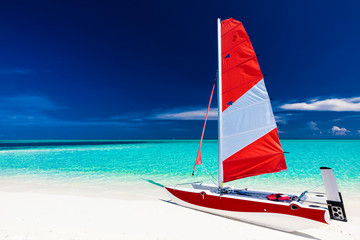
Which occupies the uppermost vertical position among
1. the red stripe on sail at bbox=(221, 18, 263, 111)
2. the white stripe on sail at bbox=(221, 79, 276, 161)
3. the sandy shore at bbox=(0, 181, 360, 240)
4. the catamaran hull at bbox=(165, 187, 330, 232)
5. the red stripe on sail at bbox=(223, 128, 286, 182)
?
the red stripe on sail at bbox=(221, 18, 263, 111)

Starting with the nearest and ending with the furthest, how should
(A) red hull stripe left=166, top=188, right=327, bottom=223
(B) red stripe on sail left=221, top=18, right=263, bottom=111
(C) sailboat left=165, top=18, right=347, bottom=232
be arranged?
(A) red hull stripe left=166, top=188, right=327, bottom=223 < (C) sailboat left=165, top=18, right=347, bottom=232 < (B) red stripe on sail left=221, top=18, right=263, bottom=111

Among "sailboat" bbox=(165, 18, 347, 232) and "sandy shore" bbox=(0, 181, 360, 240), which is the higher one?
"sailboat" bbox=(165, 18, 347, 232)

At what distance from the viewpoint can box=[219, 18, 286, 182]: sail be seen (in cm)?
714

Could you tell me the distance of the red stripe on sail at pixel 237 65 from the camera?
725 centimetres

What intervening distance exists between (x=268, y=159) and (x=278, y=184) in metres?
6.93

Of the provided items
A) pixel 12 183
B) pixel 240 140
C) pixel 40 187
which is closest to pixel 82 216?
pixel 240 140

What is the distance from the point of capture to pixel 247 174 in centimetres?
731

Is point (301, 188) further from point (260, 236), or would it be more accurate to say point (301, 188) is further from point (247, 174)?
point (260, 236)

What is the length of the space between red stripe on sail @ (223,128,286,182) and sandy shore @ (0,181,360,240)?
6.04 ft

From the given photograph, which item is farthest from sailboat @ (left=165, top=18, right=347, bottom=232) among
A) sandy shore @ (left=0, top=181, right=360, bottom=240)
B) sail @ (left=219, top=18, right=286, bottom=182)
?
sandy shore @ (left=0, top=181, right=360, bottom=240)

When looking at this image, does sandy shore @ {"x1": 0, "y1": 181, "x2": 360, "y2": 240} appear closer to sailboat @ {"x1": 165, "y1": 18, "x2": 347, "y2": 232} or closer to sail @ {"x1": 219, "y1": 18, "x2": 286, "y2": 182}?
sailboat @ {"x1": 165, "y1": 18, "x2": 347, "y2": 232}

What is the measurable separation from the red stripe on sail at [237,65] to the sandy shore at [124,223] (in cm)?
418

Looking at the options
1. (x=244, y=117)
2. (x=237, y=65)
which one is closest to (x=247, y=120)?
(x=244, y=117)

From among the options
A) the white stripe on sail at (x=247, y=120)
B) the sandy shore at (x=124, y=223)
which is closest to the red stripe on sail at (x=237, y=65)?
the white stripe on sail at (x=247, y=120)
